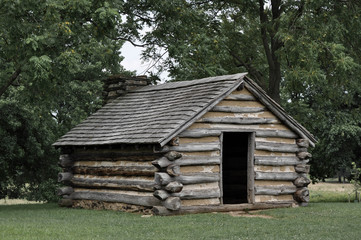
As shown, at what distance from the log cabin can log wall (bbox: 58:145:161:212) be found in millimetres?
33

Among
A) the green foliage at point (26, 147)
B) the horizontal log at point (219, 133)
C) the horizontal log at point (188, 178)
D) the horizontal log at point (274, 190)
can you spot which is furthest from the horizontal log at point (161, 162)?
the green foliage at point (26, 147)

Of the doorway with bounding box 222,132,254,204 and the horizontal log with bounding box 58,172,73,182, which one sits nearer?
the horizontal log with bounding box 58,172,73,182

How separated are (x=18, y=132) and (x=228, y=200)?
13.1 m

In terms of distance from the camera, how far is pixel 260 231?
1335 cm

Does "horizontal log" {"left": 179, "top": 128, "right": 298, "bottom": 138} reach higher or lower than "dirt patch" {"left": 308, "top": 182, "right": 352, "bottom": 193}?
higher

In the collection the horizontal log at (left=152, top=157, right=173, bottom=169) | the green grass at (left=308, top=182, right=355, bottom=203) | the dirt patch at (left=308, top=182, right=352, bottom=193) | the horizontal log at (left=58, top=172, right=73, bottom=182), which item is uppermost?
the horizontal log at (left=152, top=157, right=173, bottom=169)

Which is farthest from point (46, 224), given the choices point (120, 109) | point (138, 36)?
point (138, 36)

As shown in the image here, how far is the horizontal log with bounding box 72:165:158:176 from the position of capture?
17328 millimetres

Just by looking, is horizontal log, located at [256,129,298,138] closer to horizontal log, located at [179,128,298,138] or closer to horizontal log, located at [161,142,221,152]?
horizontal log, located at [179,128,298,138]

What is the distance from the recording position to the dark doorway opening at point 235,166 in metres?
21.8

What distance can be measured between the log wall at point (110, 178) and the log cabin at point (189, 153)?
33mm

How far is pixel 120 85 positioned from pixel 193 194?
8.08 metres

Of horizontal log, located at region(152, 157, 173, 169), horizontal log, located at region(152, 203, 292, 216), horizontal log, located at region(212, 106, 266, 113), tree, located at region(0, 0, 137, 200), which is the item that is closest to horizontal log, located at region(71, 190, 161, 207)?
horizontal log, located at region(152, 203, 292, 216)

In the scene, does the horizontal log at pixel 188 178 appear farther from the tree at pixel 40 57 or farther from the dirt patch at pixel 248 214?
the tree at pixel 40 57
